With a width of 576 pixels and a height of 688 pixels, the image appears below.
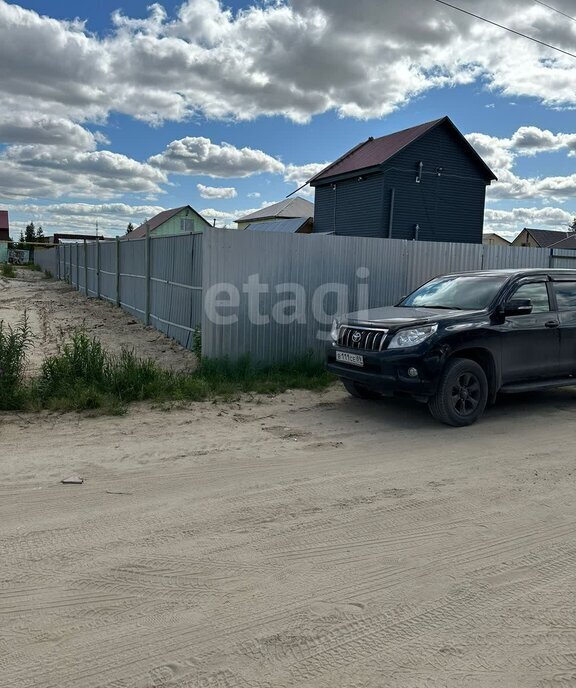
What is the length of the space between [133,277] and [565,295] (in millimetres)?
11995

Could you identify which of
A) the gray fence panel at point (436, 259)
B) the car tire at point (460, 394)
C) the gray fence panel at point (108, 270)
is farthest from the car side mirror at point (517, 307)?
the gray fence panel at point (108, 270)

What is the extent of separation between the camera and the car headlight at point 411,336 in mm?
6531

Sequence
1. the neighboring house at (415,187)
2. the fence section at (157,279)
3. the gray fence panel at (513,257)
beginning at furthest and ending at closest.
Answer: the neighboring house at (415,187) → the gray fence panel at (513,257) → the fence section at (157,279)

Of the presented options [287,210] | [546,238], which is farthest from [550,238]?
[287,210]

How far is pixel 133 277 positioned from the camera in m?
16.5

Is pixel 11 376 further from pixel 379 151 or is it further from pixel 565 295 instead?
pixel 379 151

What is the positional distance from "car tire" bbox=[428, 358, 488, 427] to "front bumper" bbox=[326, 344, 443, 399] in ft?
0.42

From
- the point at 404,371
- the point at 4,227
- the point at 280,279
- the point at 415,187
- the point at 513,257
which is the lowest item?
the point at 404,371

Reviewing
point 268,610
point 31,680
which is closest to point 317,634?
point 268,610

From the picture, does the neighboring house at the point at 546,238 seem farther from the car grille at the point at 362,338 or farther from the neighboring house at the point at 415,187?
the car grille at the point at 362,338

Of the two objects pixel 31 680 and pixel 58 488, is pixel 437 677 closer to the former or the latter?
pixel 31 680

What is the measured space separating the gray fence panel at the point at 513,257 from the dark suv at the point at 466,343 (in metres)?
4.88

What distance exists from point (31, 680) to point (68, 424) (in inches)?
166

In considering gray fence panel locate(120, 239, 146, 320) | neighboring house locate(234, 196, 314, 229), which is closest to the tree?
neighboring house locate(234, 196, 314, 229)
